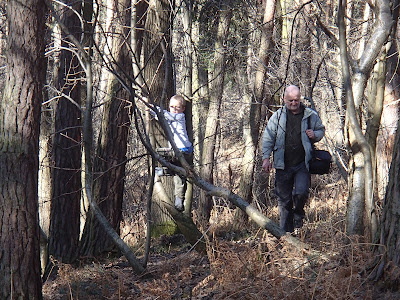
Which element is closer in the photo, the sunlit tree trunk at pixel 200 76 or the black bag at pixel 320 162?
the black bag at pixel 320 162

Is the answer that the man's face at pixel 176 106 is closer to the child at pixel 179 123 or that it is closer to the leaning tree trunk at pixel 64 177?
the child at pixel 179 123

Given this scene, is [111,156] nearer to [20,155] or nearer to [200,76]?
[20,155]

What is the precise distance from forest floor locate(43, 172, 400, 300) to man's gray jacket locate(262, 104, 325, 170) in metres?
1.07

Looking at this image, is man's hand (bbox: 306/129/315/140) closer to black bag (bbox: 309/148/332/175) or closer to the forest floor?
black bag (bbox: 309/148/332/175)

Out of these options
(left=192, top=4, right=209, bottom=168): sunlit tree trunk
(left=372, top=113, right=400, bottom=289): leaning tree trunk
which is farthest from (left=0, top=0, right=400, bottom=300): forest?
(left=192, top=4, right=209, bottom=168): sunlit tree trunk

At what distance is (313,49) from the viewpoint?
40.8ft

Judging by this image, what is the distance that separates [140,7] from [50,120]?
366cm

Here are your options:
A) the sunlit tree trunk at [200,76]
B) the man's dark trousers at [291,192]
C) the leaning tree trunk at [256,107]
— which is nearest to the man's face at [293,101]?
the man's dark trousers at [291,192]

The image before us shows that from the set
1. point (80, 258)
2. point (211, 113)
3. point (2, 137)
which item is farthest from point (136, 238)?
point (2, 137)

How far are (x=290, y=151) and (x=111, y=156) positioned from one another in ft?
10.4

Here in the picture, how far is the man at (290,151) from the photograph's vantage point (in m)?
6.86

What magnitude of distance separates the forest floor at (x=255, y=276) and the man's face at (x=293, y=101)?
1585 millimetres

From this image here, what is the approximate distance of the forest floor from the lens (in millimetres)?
4551

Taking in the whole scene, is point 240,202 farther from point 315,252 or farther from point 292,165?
point 292,165
